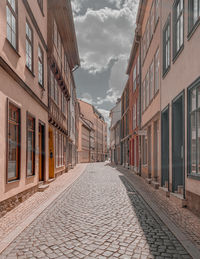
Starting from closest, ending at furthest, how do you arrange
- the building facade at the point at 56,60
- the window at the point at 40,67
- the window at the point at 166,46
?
the window at the point at 166,46, the window at the point at 40,67, the building facade at the point at 56,60

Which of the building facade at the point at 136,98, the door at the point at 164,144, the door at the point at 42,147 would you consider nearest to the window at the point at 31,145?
the door at the point at 42,147

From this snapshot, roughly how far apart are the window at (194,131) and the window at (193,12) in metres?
1.87

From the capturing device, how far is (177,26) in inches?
356

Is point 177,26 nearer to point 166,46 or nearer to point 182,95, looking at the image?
point 166,46

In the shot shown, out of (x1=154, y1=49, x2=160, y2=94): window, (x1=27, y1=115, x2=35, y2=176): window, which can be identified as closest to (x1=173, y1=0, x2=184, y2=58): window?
(x1=154, y1=49, x2=160, y2=94): window

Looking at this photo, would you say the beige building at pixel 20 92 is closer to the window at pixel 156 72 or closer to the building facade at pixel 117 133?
the window at pixel 156 72

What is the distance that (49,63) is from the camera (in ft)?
44.7

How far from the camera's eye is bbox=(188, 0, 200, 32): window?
668cm

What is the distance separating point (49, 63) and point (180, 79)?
7.77m

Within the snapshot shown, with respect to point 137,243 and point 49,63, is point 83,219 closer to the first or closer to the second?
point 137,243

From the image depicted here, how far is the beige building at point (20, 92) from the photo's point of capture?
22.0 ft

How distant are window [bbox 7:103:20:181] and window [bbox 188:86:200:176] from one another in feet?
16.8

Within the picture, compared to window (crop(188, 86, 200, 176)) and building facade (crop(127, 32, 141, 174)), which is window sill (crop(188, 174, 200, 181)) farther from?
building facade (crop(127, 32, 141, 174))

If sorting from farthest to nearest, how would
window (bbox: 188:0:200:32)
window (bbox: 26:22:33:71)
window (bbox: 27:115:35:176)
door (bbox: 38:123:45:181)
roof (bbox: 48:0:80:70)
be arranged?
roof (bbox: 48:0:80:70) → door (bbox: 38:123:45:181) → window (bbox: 27:115:35:176) → window (bbox: 26:22:33:71) → window (bbox: 188:0:200:32)
